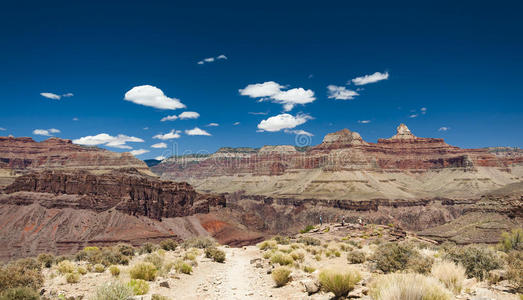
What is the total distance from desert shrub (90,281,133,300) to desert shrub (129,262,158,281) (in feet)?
14.3

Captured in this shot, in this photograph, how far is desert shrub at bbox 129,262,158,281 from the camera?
42.7ft

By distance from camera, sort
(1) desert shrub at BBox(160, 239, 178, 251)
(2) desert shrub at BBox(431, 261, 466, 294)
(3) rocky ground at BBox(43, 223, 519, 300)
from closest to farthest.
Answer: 1. (2) desert shrub at BBox(431, 261, 466, 294)
2. (3) rocky ground at BBox(43, 223, 519, 300)
3. (1) desert shrub at BBox(160, 239, 178, 251)

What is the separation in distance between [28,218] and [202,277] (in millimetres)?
52535

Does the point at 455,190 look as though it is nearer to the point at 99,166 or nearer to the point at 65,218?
the point at 65,218

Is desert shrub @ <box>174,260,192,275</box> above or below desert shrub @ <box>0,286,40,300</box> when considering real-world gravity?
below

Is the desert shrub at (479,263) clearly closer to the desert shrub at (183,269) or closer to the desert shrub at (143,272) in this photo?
the desert shrub at (143,272)

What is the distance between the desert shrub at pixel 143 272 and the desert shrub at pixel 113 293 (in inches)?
171

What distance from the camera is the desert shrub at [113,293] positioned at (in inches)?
330

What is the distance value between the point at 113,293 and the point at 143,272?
4.84 meters

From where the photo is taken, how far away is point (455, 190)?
572 feet

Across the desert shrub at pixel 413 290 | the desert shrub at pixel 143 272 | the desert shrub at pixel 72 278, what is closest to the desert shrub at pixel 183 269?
the desert shrub at pixel 143 272

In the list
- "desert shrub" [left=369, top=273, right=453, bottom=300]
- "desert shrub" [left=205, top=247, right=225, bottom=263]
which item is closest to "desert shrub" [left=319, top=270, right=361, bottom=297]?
"desert shrub" [left=369, top=273, right=453, bottom=300]

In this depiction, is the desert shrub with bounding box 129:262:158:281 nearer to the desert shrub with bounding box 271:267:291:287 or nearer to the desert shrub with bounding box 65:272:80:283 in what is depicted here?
the desert shrub with bounding box 65:272:80:283

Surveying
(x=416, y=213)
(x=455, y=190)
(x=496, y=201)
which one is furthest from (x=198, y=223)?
(x=455, y=190)
